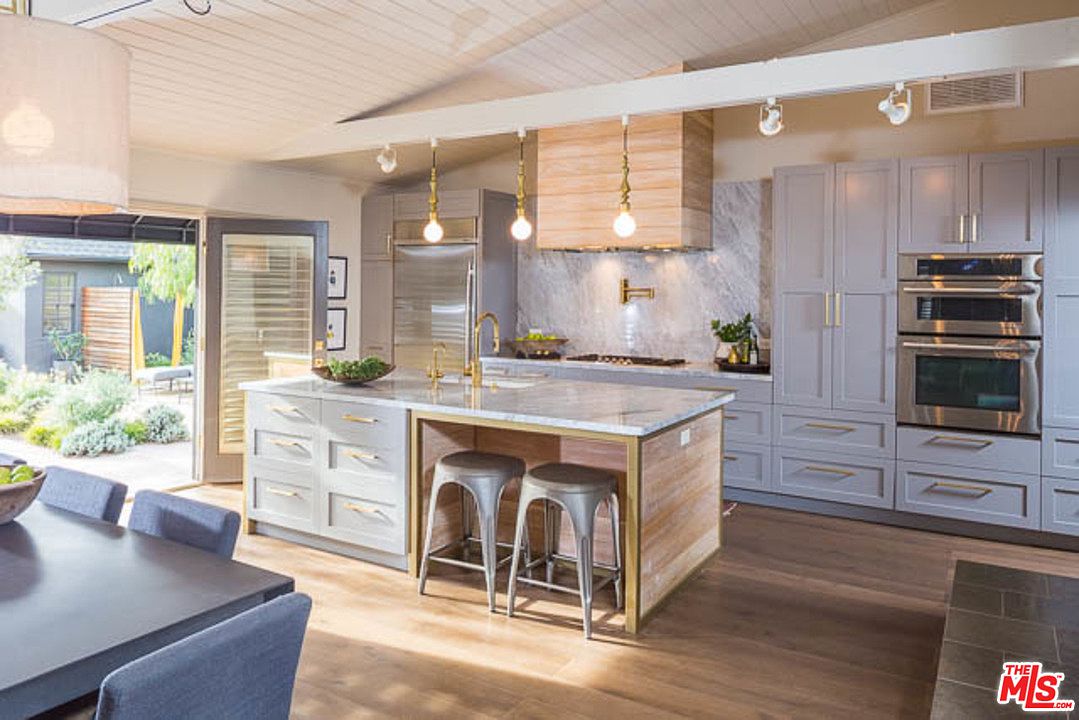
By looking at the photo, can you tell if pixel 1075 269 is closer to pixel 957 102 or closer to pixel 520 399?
pixel 957 102

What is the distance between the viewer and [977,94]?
5.07m

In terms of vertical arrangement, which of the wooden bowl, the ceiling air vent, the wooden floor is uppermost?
the ceiling air vent

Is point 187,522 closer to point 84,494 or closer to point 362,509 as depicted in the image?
point 84,494

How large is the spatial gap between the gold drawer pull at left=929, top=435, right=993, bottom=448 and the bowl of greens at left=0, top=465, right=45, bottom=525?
455 centimetres

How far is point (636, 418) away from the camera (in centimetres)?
340

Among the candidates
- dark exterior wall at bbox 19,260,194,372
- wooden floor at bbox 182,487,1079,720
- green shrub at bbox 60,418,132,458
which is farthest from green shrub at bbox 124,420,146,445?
wooden floor at bbox 182,487,1079,720

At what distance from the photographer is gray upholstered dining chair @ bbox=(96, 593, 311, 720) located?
4.04ft

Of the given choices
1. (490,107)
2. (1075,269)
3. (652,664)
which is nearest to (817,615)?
(652,664)

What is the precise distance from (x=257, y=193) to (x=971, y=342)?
5.04m

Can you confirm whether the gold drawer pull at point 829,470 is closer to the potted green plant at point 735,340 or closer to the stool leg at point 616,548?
the potted green plant at point 735,340

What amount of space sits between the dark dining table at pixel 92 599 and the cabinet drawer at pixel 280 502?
84.3 inches

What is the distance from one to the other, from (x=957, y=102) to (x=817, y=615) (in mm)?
3492

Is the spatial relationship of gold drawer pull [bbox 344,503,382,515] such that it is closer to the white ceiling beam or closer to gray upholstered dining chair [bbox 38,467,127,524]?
gray upholstered dining chair [bbox 38,467,127,524]

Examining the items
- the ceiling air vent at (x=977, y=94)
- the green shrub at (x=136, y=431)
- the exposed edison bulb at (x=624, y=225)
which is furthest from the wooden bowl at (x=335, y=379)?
the green shrub at (x=136, y=431)
